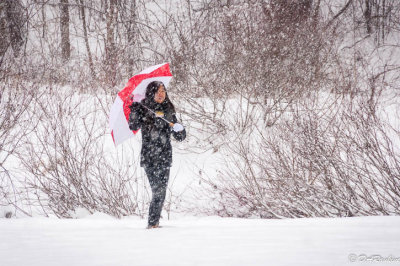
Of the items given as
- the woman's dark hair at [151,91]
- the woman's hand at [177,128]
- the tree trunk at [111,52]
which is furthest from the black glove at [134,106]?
the tree trunk at [111,52]

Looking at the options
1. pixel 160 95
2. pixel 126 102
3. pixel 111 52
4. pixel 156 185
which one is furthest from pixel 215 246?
pixel 111 52

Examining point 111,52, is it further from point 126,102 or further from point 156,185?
point 156,185

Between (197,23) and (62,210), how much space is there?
239 inches

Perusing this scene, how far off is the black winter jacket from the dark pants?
2.4 inches

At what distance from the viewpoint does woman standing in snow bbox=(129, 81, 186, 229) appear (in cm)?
371

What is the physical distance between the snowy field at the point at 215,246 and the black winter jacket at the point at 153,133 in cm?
69

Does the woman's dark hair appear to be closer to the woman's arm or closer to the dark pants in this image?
the woman's arm

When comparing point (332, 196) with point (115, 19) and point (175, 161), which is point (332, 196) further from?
point (115, 19)

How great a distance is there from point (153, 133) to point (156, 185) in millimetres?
524

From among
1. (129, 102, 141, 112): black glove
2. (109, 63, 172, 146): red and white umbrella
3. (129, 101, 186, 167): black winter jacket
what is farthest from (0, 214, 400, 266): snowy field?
(129, 102, 141, 112): black glove

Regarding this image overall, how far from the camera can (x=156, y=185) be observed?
378cm

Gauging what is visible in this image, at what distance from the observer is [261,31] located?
9.38 meters

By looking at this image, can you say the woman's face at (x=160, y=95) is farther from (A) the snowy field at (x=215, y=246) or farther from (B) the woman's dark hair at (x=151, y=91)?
(A) the snowy field at (x=215, y=246)

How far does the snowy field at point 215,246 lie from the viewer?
7.58 ft
